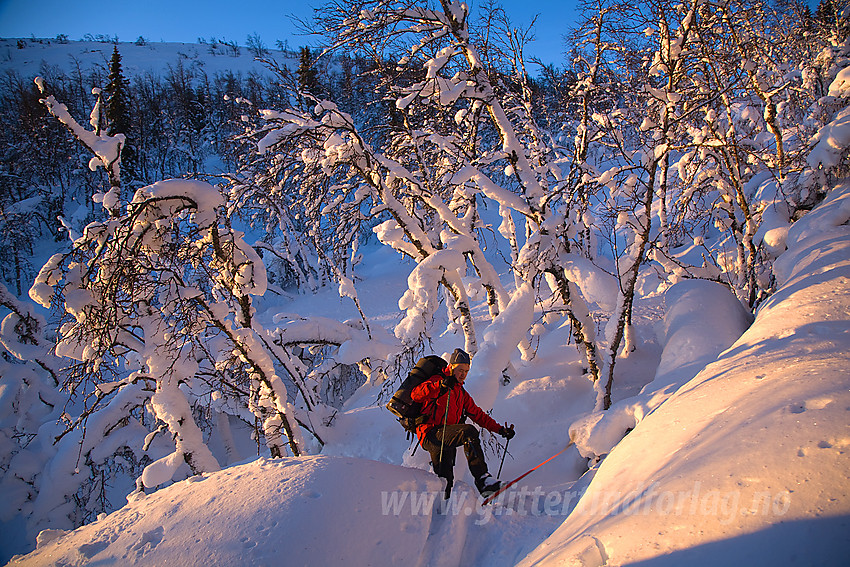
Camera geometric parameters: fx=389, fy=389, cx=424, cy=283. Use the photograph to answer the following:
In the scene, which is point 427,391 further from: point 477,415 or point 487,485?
point 487,485

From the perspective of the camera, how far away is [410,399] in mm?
3668

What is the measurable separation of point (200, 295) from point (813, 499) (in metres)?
5.04

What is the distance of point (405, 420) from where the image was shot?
371 cm

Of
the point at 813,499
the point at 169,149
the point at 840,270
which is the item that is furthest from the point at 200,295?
the point at 169,149

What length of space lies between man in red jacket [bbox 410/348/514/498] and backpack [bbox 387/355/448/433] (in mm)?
42

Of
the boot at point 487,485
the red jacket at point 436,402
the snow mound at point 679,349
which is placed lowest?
the boot at point 487,485

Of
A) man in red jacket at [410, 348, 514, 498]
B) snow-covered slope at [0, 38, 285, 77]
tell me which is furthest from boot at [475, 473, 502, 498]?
snow-covered slope at [0, 38, 285, 77]

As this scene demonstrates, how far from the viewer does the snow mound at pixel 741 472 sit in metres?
1.46

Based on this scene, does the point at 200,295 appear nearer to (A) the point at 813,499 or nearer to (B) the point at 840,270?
(A) the point at 813,499

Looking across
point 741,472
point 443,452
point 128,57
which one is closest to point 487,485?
point 443,452

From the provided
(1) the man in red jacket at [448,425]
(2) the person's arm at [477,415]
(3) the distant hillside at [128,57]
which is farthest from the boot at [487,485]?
(3) the distant hillside at [128,57]

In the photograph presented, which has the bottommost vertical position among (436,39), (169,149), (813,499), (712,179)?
(813,499)

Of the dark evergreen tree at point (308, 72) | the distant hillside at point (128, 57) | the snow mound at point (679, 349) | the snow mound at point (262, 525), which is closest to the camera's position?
the snow mound at point (262, 525)

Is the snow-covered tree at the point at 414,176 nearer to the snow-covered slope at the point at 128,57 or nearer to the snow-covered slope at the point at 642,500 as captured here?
the snow-covered slope at the point at 642,500
